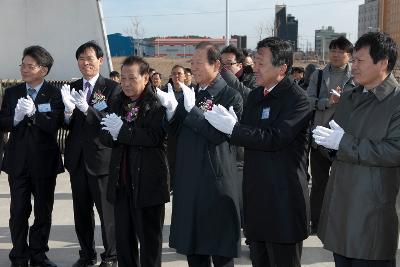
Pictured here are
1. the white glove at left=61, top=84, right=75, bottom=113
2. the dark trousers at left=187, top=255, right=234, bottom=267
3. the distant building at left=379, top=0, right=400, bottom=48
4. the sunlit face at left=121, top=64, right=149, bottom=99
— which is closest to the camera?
the dark trousers at left=187, top=255, right=234, bottom=267

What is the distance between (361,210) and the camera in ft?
8.73

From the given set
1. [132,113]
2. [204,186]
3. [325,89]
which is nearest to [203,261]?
[204,186]

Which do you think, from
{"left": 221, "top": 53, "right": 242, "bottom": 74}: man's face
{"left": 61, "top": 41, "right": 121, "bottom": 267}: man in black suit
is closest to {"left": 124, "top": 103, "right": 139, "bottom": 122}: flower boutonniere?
{"left": 61, "top": 41, "right": 121, "bottom": 267}: man in black suit

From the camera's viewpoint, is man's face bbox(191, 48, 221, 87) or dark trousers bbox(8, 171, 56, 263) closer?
man's face bbox(191, 48, 221, 87)

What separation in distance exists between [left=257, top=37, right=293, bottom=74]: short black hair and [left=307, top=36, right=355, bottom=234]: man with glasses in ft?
5.69

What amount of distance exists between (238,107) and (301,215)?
80 centimetres

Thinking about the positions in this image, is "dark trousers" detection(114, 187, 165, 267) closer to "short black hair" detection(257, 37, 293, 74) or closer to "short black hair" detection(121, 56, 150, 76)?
"short black hair" detection(121, 56, 150, 76)

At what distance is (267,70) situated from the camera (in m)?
3.06

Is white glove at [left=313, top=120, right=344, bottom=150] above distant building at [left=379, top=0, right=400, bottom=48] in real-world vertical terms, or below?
below

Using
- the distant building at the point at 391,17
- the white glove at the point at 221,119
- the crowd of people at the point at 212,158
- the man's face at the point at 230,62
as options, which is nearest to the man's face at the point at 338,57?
the crowd of people at the point at 212,158

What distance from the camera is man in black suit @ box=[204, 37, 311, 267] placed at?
293cm

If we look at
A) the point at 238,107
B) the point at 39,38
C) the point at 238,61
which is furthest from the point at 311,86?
the point at 39,38

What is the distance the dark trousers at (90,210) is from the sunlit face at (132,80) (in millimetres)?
809

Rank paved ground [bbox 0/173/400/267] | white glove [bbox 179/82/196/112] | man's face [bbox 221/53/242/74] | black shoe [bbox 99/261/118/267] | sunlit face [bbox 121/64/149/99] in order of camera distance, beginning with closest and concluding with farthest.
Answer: white glove [bbox 179/82/196/112] < sunlit face [bbox 121/64/149/99] < black shoe [bbox 99/261/118/267] < paved ground [bbox 0/173/400/267] < man's face [bbox 221/53/242/74]
